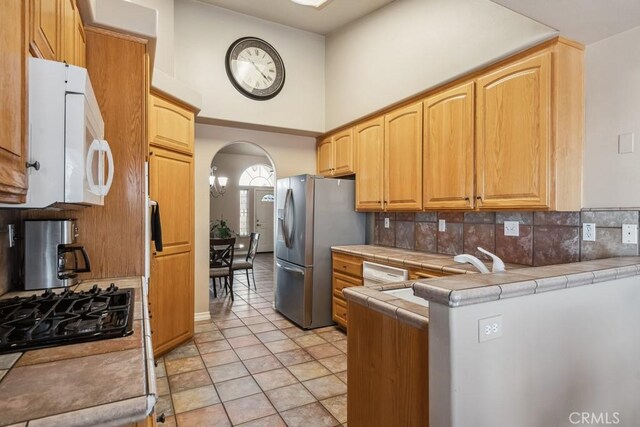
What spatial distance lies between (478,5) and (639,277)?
6.77ft

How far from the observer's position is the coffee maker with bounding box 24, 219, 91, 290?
1.58 meters

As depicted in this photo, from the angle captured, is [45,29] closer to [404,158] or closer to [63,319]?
[63,319]

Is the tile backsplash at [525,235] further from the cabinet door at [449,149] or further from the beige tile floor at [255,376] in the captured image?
the beige tile floor at [255,376]

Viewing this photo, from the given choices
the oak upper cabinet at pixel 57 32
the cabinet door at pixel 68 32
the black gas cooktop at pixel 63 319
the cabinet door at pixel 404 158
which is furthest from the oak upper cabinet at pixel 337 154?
the black gas cooktop at pixel 63 319

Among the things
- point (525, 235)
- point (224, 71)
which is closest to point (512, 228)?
point (525, 235)

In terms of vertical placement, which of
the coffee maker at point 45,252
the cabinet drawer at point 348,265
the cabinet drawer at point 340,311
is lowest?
the cabinet drawer at point 340,311

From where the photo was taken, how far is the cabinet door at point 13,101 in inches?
29.8

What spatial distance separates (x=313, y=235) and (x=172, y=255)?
144 cm

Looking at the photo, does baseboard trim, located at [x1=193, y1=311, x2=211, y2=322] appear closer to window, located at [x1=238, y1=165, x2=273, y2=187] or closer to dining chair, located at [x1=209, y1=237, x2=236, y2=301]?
dining chair, located at [x1=209, y1=237, x2=236, y2=301]

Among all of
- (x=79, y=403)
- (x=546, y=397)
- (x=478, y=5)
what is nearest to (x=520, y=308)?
(x=546, y=397)

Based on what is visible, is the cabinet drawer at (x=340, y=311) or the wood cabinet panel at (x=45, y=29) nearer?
the wood cabinet panel at (x=45, y=29)

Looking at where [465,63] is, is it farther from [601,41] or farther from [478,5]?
[601,41]

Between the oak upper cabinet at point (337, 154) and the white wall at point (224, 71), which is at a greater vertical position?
the white wall at point (224, 71)

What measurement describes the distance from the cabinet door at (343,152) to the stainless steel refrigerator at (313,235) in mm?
195
